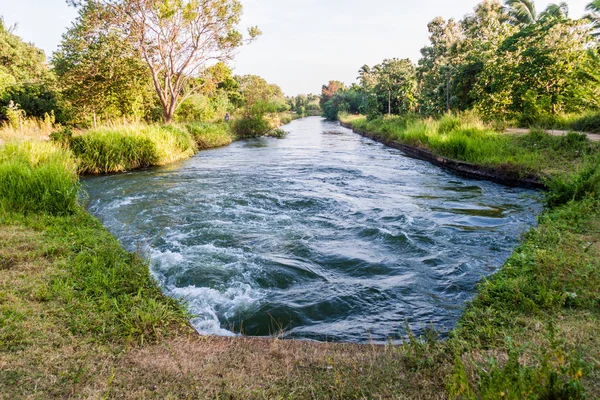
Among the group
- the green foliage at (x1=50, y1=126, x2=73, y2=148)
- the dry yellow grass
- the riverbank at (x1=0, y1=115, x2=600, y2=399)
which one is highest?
the dry yellow grass

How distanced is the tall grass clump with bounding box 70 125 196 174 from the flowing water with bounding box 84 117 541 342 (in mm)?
965

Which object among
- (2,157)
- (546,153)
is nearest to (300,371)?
(2,157)

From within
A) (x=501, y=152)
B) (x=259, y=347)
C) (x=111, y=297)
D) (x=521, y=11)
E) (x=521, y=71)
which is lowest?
(x=259, y=347)

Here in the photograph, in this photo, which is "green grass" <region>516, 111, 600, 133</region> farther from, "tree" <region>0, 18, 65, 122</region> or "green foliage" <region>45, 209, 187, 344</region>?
"tree" <region>0, 18, 65, 122</region>

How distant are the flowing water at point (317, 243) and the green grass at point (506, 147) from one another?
0.91 m

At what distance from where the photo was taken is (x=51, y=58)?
19344mm

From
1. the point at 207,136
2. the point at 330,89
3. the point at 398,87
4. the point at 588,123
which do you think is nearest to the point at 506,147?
the point at 588,123

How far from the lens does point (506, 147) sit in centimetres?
1121

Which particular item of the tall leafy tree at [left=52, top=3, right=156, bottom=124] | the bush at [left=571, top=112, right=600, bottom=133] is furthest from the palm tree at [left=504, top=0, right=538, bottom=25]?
the tall leafy tree at [left=52, top=3, right=156, bottom=124]

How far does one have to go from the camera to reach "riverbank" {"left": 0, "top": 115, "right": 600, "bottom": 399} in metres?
2.21

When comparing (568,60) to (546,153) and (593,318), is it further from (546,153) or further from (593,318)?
(593,318)

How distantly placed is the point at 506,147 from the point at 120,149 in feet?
38.5

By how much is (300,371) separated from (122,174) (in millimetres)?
10799

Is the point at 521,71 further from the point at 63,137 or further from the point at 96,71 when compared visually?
the point at 96,71
